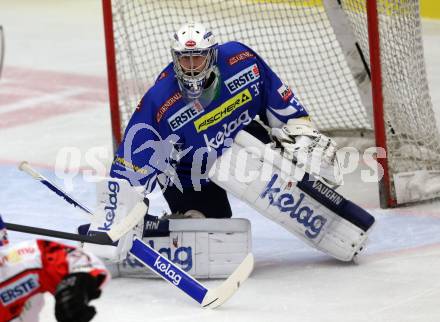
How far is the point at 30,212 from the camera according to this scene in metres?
6.52

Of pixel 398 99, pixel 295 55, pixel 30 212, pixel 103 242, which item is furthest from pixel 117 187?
pixel 295 55

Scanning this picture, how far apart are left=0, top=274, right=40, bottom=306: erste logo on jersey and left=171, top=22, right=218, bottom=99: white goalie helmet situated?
1818 mm

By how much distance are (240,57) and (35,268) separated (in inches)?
83.5

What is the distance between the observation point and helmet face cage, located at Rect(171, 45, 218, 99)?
17.5 ft

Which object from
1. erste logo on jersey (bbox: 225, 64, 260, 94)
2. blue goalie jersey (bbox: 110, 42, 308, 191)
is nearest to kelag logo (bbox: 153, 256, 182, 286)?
blue goalie jersey (bbox: 110, 42, 308, 191)

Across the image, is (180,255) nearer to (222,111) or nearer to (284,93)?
(222,111)

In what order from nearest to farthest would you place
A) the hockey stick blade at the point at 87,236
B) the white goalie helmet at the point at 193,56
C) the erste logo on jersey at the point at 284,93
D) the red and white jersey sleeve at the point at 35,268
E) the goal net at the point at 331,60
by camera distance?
the red and white jersey sleeve at the point at 35,268 < the hockey stick blade at the point at 87,236 < the white goalie helmet at the point at 193,56 < the erste logo on jersey at the point at 284,93 < the goal net at the point at 331,60

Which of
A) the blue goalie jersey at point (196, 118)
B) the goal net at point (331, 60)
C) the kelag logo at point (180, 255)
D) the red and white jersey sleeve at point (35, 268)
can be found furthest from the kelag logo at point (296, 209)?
the red and white jersey sleeve at point (35, 268)

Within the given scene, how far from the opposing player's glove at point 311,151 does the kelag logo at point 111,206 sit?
741 millimetres

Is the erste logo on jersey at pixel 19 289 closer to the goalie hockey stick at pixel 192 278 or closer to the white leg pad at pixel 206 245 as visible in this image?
the goalie hockey stick at pixel 192 278

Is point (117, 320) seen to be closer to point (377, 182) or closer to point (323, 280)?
point (323, 280)

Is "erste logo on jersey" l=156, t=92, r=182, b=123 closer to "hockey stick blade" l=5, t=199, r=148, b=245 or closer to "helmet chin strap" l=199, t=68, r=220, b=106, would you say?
"helmet chin strap" l=199, t=68, r=220, b=106

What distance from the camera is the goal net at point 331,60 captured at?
6461 mm

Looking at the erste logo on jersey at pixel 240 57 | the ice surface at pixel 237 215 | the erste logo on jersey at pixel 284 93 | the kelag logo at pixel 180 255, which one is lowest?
the ice surface at pixel 237 215
